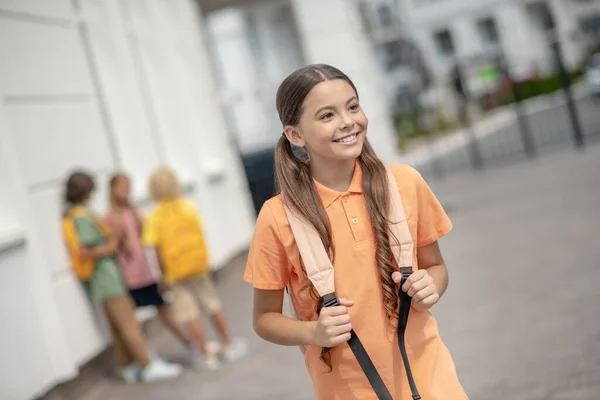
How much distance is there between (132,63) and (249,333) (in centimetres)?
437

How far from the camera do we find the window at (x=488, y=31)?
2187 inches

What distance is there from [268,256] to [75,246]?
5119mm

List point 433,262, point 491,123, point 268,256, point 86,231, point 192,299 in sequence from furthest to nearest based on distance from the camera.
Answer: point 491,123
point 192,299
point 86,231
point 433,262
point 268,256

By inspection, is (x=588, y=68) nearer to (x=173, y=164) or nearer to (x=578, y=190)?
(x=578, y=190)

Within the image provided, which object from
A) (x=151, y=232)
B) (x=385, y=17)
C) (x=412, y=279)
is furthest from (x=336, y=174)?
(x=385, y=17)

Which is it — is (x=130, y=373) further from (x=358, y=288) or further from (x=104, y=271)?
(x=358, y=288)

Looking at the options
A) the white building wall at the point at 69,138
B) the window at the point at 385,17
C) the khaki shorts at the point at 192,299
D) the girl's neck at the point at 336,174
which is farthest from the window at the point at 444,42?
the girl's neck at the point at 336,174

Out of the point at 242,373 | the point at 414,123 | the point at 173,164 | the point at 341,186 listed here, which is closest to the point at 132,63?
the point at 173,164

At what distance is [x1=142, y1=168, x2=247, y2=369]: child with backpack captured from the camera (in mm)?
7262

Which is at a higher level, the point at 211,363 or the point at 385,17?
the point at 385,17

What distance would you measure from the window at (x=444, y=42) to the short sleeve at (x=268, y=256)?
56.5 m

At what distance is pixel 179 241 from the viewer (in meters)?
7.28

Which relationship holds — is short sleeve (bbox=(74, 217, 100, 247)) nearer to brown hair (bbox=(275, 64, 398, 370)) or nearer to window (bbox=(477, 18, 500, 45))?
brown hair (bbox=(275, 64, 398, 370))

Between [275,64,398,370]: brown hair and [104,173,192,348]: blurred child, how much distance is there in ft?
16.8
